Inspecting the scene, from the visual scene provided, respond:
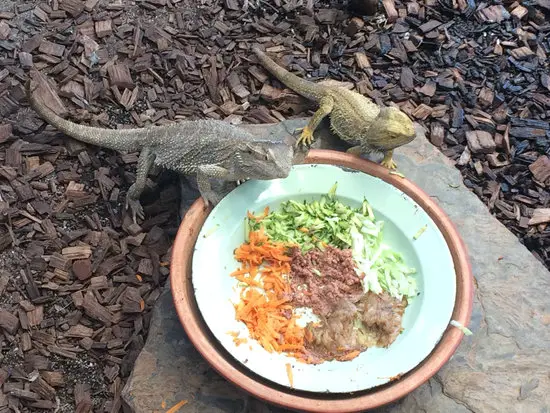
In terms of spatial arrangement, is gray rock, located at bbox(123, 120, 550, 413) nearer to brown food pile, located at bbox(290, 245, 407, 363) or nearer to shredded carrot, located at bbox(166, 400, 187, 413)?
shredded carrot, located at bbox(166, 400, 187, 413)

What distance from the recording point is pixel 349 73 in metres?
5.97

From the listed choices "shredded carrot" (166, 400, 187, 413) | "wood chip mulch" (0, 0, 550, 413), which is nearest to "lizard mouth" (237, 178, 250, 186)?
"wood chip mulch" (0, 0, 550, 413)

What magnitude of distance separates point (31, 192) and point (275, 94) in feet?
7.71

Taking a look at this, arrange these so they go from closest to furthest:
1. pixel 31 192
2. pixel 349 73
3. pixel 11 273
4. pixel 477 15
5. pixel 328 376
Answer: pixel 328 376
pixel 11 273
pixel 31 192
pixel 349 73
pixel 477 15

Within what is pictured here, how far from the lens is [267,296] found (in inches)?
160

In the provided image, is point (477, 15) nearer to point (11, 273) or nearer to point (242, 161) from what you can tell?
point (242, 161)

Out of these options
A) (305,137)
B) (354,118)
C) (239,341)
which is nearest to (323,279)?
(239,341)

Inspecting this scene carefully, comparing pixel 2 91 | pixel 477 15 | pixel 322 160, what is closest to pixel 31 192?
pixel 2 91

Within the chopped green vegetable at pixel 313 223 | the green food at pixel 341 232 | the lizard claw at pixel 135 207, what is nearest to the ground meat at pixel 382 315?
the green food at pixel 341 232

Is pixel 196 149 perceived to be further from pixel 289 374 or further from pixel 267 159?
pixel 289 374

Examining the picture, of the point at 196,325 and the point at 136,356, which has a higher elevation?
the point at 196,325

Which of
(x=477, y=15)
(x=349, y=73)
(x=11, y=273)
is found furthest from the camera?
(x=477, y=15)

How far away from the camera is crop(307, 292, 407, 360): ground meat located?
3.85 meters

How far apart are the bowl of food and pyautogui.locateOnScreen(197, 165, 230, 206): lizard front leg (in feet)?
0.32
